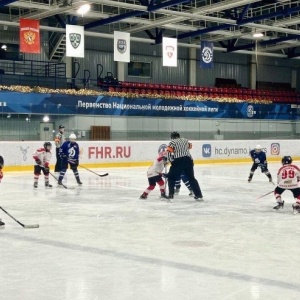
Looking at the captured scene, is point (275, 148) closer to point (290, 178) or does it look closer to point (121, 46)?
point (121, 46)

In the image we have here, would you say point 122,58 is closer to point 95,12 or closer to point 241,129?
point 95,12

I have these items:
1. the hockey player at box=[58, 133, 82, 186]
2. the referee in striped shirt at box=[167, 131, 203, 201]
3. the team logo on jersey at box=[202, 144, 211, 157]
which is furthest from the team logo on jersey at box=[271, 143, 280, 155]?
the referee in striped shirt at box=[167, 131, 203, 201]

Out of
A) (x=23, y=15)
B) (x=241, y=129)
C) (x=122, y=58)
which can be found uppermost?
(x=23, y=15)

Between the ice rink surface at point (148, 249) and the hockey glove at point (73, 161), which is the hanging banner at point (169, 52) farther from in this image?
the ice rink surface at point (148, 249)

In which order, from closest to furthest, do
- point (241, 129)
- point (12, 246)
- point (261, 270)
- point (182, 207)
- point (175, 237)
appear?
1. point (261, 270)
2. point (12, 246)
3. point (175, 237)
4. point (182, 207)
5. point (241, 129)

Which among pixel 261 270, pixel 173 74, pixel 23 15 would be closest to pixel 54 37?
pixel 23 15

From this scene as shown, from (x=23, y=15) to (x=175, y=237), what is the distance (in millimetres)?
21991

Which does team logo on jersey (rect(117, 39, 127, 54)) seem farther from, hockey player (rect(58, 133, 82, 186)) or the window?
hockey player (rect(58, 133, 82, 186))

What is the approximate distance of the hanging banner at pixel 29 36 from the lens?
22266 mm

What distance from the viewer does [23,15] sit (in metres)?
26.9

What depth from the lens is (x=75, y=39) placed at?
23109 millimetres

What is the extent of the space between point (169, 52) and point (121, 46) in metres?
2.39

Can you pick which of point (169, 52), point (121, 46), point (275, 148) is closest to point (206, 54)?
point (169, 52)

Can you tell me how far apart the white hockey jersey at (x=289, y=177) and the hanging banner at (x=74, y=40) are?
49.0 ft
